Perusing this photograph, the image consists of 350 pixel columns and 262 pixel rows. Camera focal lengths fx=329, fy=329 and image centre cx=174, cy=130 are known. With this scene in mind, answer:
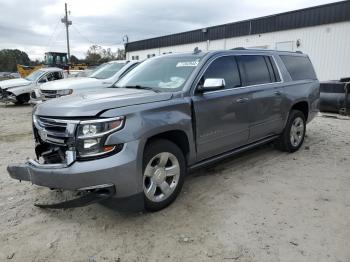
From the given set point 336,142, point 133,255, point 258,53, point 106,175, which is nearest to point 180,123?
point 106,175

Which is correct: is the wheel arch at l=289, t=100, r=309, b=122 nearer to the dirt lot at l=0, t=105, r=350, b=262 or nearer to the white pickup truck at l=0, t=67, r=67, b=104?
the dirt lot at l=0, t=105, r=350, b=262

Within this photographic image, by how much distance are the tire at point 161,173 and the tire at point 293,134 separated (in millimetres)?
2859

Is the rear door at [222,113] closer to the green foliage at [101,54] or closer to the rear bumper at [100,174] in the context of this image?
the rear bumper at [100,174]

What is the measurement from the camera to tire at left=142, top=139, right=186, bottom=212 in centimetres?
360

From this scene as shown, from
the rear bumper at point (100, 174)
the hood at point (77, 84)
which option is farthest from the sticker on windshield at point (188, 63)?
the hood at point (77, 84)

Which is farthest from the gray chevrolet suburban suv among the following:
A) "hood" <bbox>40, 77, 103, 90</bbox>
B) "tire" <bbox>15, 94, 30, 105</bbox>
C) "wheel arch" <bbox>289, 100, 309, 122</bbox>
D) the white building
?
the white building

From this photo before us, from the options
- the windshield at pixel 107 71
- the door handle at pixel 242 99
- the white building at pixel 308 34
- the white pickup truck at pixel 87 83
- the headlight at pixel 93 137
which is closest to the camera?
the headlight at pixel 93 137

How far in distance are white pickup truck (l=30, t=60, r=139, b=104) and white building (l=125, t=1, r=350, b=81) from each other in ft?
21.0

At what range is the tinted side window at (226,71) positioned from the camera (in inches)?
175

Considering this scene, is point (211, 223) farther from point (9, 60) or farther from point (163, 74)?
point (9, 60)

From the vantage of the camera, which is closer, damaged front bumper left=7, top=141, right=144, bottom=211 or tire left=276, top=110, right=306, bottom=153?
damaged front bumper left=7, top=141, right=144, bottom=211

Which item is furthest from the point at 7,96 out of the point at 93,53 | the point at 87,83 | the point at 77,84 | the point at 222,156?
the point at 93,53

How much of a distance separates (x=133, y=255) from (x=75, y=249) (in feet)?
1.88

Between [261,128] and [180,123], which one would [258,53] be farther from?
[180,123]
